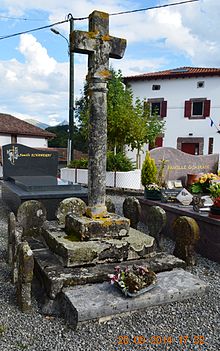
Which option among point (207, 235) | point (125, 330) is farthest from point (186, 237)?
point (125, 330)

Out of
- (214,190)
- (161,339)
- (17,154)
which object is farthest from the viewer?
(17,154)

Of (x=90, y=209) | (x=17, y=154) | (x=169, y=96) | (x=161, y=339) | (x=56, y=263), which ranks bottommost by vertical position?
(x=161, y=339)

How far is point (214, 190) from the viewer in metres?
5.70

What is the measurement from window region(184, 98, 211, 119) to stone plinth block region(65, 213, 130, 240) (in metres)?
19.2

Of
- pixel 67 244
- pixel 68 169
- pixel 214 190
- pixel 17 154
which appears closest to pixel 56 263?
pixel 67 244

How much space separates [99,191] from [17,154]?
254 inches

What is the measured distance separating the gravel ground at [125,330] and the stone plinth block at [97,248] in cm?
65

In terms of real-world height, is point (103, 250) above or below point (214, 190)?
below

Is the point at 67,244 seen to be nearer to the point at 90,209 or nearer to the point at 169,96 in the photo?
the point at 90,209

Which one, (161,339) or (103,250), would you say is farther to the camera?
(103,250)

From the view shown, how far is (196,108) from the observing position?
22.4 m

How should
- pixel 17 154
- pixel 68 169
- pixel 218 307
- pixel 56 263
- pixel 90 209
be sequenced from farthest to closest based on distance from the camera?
pixel 68 169 → pixel 17 154 → pixel 90 209 → pixel 56 263 → pixel 218 307

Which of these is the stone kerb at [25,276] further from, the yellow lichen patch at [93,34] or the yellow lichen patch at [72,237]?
the yellow lichen patch at [93,34]

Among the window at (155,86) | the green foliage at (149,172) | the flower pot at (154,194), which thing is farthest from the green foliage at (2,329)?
the window at (155,86)
